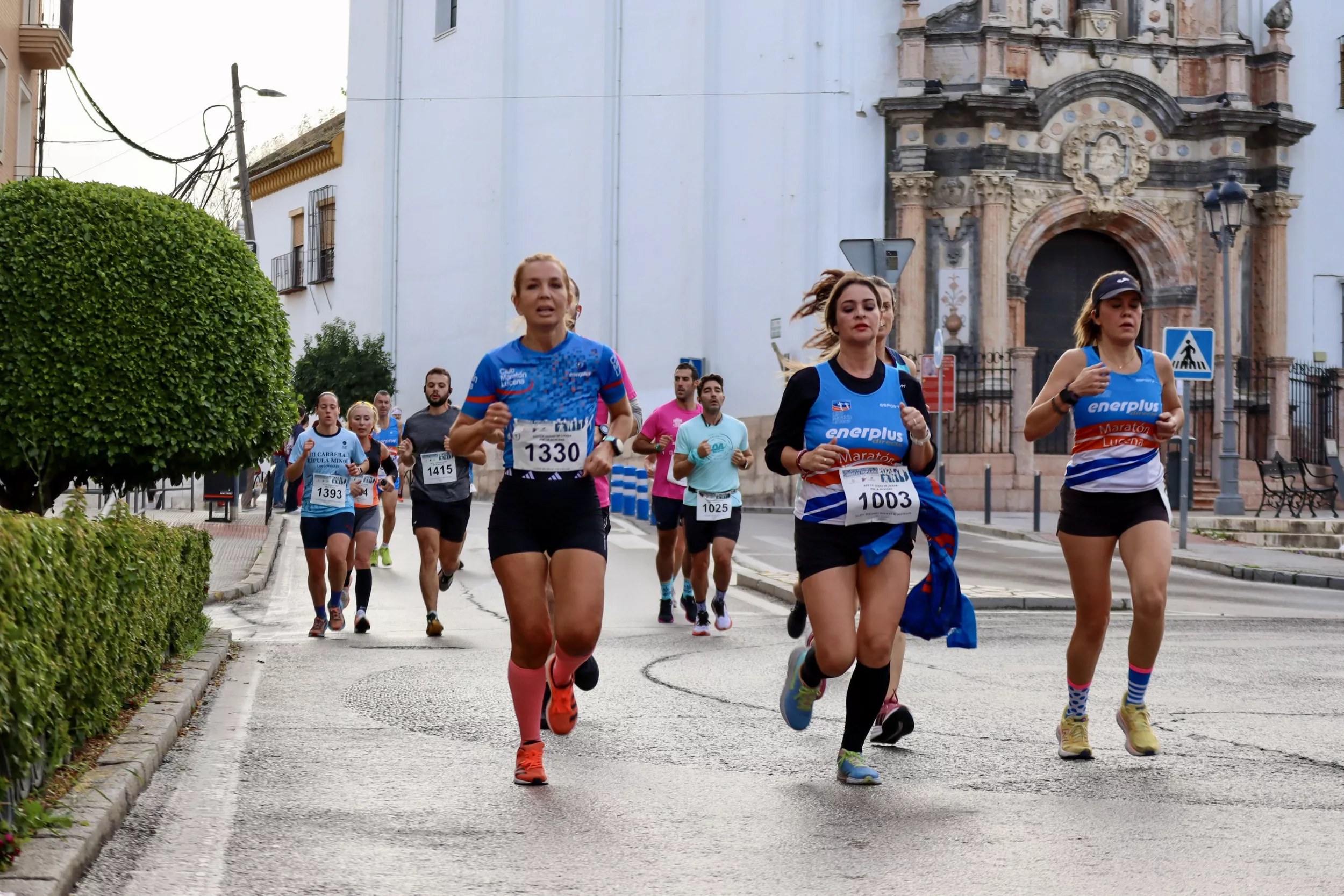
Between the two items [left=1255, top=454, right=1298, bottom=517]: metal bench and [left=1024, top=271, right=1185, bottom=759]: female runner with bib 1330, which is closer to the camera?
[left=1024, top=271, right=1185, bottom=759]: female runner with bib 1330

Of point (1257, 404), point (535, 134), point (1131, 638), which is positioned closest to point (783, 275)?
point (535, 134)

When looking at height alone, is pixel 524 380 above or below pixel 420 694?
above

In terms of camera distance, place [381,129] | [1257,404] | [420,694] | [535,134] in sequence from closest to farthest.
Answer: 1. [420,694]
2. [1257,404]
3. [535,134]
4. [381,129]

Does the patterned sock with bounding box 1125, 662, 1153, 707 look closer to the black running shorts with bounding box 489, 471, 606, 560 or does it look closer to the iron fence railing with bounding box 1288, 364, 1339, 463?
the black running shorts with bounding box 489, 471, 606, 560

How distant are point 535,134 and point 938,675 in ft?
101

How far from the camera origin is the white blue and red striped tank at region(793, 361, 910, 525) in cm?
654

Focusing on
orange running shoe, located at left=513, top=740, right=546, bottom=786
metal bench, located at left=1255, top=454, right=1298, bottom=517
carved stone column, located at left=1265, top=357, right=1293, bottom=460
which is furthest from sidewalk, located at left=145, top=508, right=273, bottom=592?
carved stone column, located at left=1265, top=357, right=1293, bottom=460

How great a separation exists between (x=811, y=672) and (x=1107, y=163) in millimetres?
30343

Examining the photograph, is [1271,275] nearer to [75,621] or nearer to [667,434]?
[667,434]

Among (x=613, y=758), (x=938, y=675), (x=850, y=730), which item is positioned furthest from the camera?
(x=938, y=675)

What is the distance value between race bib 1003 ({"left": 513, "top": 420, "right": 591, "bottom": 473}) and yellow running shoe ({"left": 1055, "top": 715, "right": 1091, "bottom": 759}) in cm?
218

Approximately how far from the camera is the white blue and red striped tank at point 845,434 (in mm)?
6543

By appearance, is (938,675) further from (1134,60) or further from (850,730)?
(1134,60)

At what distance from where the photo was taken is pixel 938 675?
9.94 m
